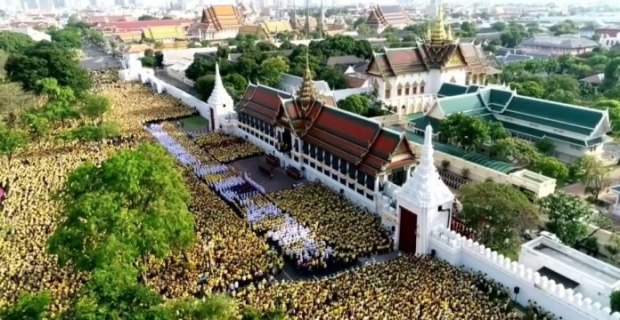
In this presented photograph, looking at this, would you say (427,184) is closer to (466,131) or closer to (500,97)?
(466,131)

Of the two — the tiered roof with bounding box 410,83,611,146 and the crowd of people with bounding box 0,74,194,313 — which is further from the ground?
the tiered roof with bounding box 410,83,611,146

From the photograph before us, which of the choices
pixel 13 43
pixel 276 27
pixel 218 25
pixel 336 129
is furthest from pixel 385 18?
pixel 336 129

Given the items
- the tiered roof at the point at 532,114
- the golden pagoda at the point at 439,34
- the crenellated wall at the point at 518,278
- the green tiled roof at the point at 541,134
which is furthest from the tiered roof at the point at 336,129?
the golden pagoda at the point at 439,34

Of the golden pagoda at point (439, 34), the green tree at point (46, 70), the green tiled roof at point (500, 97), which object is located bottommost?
the green tiled roof at point (500, 97)

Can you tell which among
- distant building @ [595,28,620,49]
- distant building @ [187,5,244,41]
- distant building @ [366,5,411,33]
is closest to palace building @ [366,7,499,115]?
distant building @ [187,5,244,41]

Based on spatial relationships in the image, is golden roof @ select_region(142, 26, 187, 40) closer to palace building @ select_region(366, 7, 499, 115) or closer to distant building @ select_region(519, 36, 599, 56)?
distant building @ select_region(519, 36, 599, 56)

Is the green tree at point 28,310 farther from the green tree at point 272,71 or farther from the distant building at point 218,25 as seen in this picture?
the distant building at point 218,25
